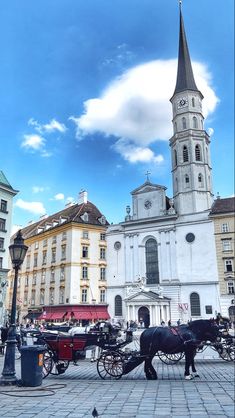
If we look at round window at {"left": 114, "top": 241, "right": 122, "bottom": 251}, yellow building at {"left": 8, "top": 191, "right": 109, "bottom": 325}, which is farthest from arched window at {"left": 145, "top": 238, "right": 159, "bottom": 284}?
yellow building at {"left": 8, "top": 191, "right": 109, "bottom": 325}

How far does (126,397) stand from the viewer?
7.99 meters

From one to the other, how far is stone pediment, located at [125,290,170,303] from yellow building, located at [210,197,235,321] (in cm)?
789

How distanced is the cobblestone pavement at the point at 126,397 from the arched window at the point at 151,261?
39.9m

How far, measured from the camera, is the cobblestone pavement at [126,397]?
Answer: 21.5ft

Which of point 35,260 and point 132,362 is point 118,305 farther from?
point 132,362

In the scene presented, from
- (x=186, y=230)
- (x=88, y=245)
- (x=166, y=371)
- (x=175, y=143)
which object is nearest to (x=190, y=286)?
(x=186, y=230)

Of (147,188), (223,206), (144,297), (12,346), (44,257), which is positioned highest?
(147,188)

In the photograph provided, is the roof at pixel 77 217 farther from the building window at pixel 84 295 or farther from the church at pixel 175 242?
the building window at pixel 84 295

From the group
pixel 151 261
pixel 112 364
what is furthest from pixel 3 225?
pixel 112 364

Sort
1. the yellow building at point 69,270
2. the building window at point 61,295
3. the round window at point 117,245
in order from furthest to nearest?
the round window at point 117,245 → the building window at point 61,295 → the yellow building at point 69,270

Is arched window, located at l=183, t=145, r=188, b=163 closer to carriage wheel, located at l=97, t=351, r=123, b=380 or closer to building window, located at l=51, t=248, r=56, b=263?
building window, located at l=51, t=248, r=56, b=263

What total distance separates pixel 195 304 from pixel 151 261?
29.1ft

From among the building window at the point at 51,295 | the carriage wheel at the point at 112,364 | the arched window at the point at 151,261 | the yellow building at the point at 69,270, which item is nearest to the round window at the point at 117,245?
the yellow building at the point at 69,270

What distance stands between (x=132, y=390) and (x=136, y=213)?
154ft
